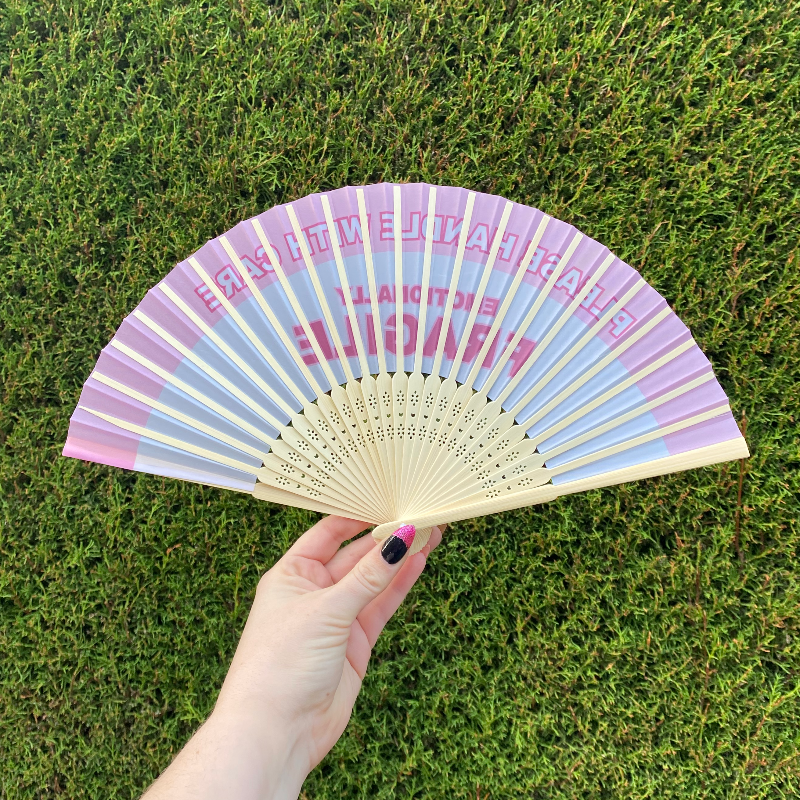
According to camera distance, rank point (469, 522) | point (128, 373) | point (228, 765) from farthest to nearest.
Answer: point (469, 522)
point (128, 373)
point (228, 765)

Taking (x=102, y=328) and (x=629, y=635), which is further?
(x=102, y=328)

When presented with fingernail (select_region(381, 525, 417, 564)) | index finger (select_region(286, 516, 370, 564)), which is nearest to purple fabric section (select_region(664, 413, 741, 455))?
fingernail (select_region(381, 525, 417, 564))

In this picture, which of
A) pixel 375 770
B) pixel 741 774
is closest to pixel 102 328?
pixel 375 770

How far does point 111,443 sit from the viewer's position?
1.49 metres

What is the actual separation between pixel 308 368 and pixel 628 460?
35.3 inches

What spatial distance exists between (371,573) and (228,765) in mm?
597

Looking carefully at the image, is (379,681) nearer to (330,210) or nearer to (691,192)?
(330,210)

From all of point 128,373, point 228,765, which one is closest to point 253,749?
point 228,765

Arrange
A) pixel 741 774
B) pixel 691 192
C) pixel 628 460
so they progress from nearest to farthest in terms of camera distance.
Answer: pixel 628 460 < pixel 741 774 < pixel 691 192

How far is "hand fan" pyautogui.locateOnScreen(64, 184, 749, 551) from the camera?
59.5 inches

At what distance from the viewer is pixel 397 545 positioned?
1455mm

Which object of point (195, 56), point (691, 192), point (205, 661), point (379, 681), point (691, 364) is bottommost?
point (379, 681)

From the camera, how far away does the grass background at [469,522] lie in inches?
87.4

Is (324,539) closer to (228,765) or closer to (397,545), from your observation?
(397,545)
